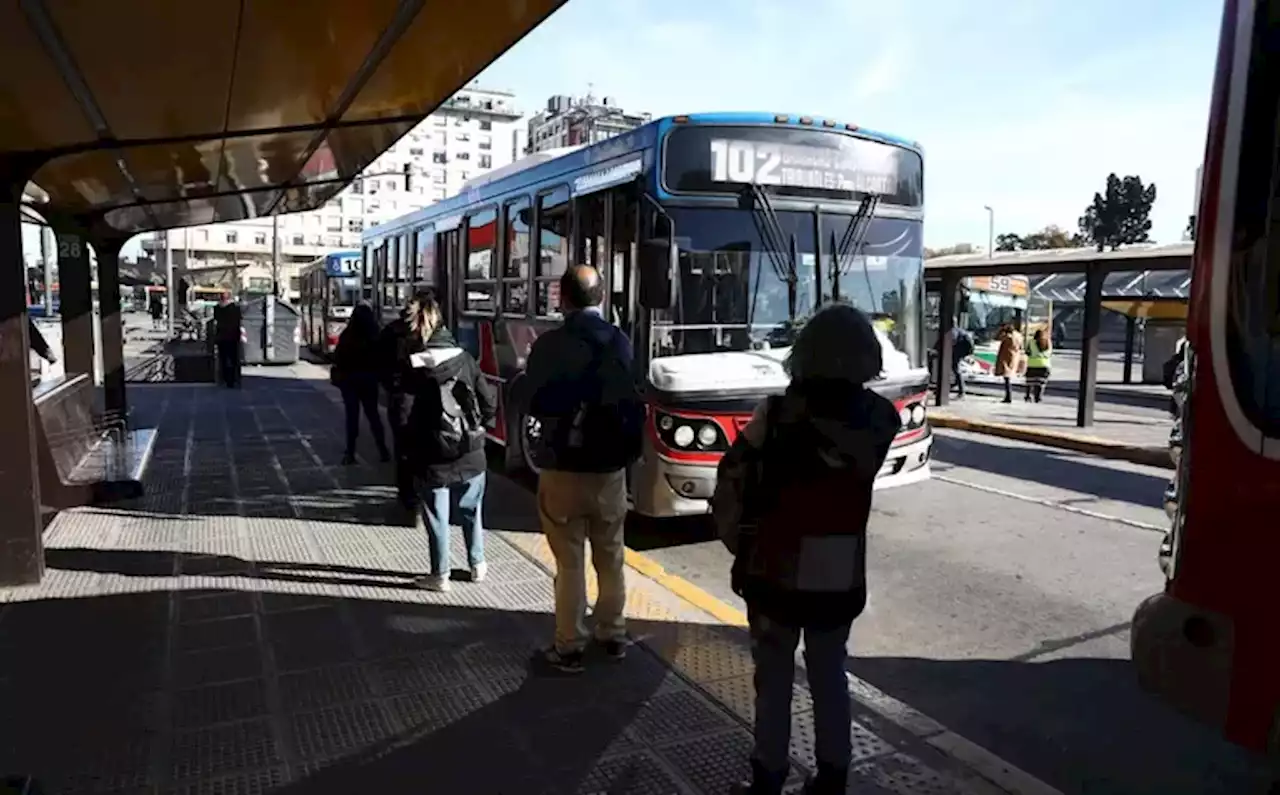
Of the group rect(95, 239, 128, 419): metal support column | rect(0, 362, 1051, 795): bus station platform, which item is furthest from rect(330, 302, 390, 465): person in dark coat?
rect(95, 239, 128, 419): metal support column

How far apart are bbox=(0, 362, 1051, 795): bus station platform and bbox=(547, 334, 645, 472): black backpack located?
1046mm

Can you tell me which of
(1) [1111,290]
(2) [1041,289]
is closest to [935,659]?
(1) [1111,290]

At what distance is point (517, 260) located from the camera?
30.7 ft

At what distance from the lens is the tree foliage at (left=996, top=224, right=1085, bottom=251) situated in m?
85.8

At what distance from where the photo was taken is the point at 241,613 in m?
5.25

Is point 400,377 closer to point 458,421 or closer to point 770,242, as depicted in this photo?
point 458,421

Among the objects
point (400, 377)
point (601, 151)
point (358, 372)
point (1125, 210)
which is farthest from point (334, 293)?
point (1125, 210)

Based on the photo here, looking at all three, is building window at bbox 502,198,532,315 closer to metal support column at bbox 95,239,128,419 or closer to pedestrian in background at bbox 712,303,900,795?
metal support column at bbox 95,239,128,419

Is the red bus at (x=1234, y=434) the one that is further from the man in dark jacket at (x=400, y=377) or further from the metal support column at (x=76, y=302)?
the metal support column at (x=76, y=302)

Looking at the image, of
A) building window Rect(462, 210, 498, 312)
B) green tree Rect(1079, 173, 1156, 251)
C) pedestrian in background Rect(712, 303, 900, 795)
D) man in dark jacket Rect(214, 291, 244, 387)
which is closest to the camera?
pedestrian in background Rect(712, 303, 900, 795)

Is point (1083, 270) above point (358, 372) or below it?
above

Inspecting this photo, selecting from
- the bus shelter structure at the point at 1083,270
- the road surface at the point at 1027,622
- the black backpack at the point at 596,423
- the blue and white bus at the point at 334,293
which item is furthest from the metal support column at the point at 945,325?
the blue and white bus at the point at 334,293

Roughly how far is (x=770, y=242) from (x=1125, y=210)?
82.2 meters

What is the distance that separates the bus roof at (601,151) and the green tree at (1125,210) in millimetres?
77057
